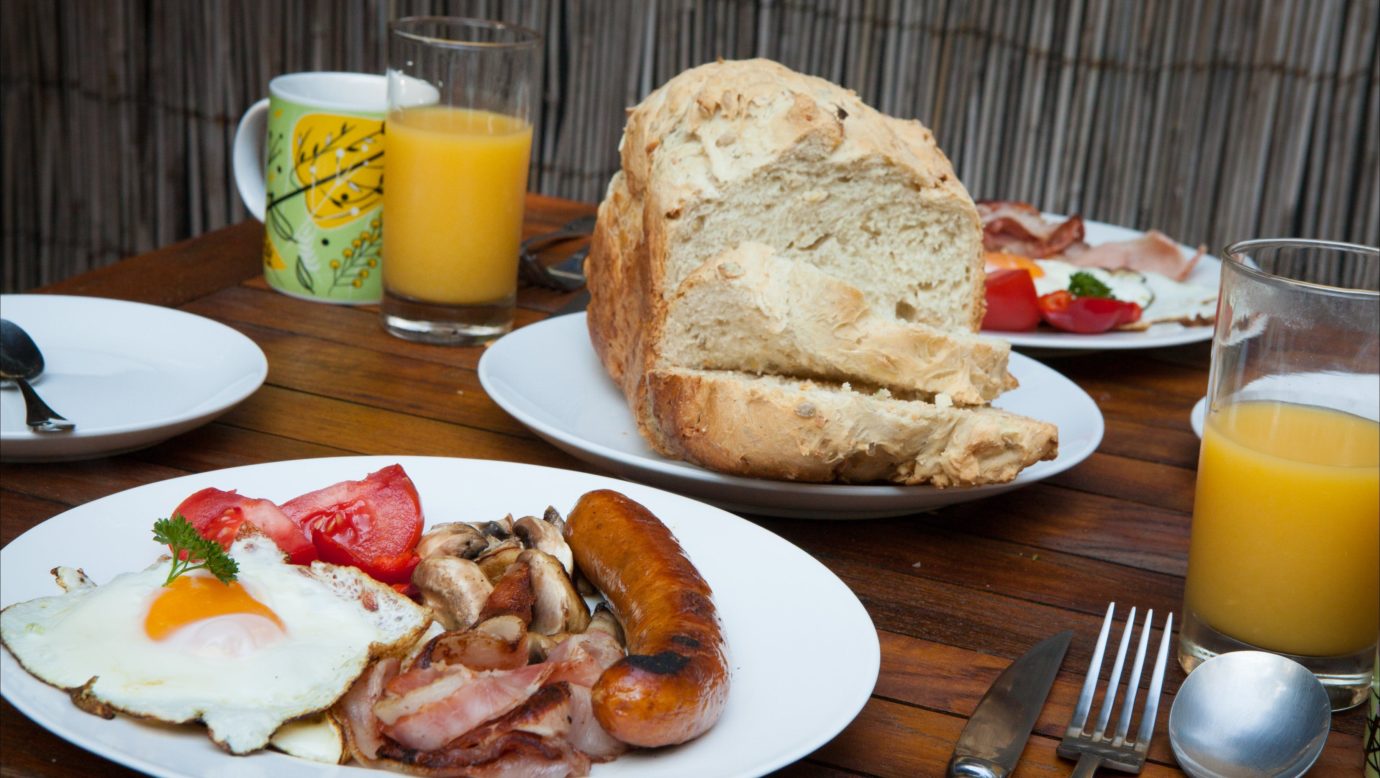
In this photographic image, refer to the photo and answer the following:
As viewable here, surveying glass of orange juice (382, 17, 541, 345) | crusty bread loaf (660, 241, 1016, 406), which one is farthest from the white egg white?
glass of orange juice (382, 17, 541, 345)

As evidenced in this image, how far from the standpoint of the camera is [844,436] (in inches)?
59.0

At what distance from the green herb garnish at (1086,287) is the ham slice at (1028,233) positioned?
1.33 feet

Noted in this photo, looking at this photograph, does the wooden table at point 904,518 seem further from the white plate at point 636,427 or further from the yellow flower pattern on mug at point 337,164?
the yellow flower pattern on mug at point 337,164

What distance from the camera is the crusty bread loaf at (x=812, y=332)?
162 centimetres

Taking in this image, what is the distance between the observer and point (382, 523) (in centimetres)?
129

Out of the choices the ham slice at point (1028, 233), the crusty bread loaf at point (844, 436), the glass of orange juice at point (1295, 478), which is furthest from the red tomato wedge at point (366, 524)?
the ham slice at point (1028, 233)

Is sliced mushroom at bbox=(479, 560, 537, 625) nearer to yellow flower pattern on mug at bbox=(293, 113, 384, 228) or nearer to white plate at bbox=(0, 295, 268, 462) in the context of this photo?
white plate at bbox=(0, 295, 268, 462)

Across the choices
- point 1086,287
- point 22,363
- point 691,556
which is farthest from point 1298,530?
point 22,363

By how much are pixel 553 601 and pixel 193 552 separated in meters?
0.30

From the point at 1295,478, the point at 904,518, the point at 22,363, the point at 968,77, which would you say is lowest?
the point at 904,518

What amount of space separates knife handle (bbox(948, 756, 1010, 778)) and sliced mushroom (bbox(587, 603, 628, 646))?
295 millimetres

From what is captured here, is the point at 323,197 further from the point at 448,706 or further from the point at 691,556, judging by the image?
the point at 448,706

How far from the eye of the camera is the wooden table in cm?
119

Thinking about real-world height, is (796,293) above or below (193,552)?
above
